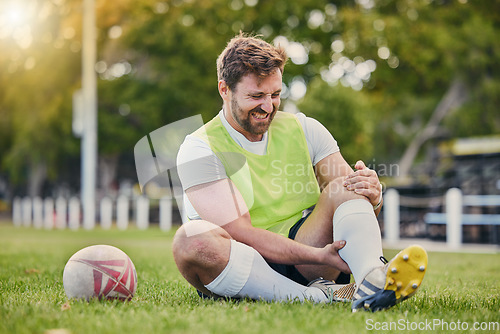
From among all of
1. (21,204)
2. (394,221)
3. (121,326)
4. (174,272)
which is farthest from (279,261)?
(21,204)

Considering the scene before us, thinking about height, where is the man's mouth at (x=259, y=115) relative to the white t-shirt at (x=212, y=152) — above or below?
above

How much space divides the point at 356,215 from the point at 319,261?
351mm

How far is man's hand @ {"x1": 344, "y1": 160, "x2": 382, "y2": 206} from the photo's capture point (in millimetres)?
3734

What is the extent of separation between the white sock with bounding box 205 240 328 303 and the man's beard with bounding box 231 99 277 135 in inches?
32.3

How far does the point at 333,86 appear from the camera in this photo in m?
18.5

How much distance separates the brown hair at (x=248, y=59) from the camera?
3967 millimetres

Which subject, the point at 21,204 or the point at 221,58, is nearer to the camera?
the point at 221,58

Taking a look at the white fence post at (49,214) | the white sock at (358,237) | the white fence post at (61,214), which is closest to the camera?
the white sock at (358,237)

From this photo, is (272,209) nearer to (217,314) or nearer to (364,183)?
(364,183)

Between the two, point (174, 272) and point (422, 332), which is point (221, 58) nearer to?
point (422, 332)

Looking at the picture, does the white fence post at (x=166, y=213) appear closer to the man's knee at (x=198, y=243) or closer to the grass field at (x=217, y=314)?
the grass field at (x=217, y=314)

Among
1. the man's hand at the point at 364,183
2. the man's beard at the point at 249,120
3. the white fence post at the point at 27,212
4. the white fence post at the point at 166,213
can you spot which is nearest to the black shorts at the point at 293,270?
the man's hand at the point at 364,183

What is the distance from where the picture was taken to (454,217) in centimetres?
1207

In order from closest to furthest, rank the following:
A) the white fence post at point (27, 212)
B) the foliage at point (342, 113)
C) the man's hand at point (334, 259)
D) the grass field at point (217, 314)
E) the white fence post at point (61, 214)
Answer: the grass field at point (217, 314) < the man's hand at point (334, 259) < the foliage at point (342, 113) < the white fence post at point (61, 214) < the white fence post at point (27, 212)
